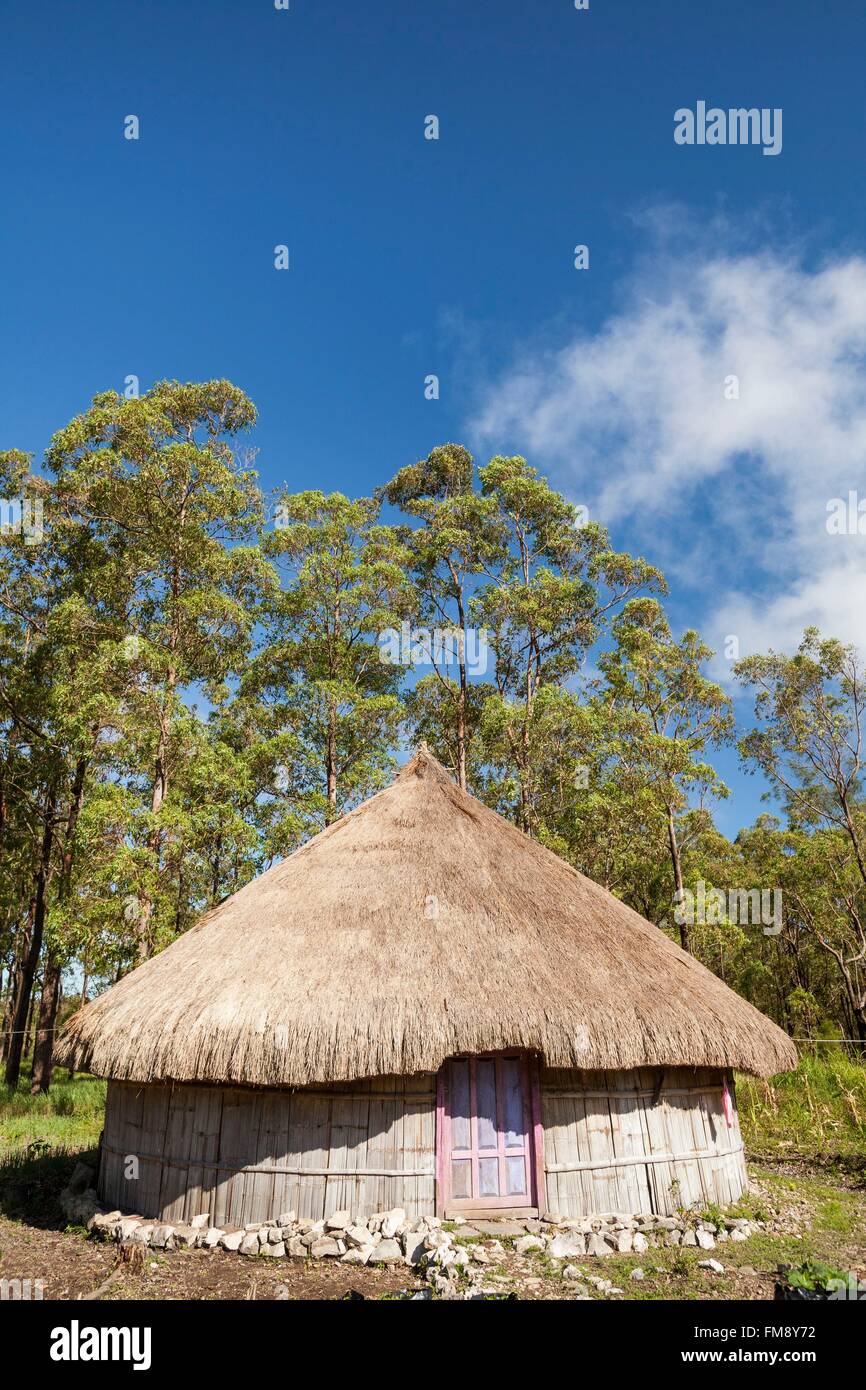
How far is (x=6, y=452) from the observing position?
21.5 metres

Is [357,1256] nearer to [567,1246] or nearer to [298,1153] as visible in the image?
[298,1153]

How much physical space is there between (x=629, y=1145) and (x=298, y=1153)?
3.88 m

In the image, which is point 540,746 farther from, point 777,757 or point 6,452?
point 6,452

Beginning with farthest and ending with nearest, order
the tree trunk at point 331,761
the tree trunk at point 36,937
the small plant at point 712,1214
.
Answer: the tree trunk at point 36,937, the tree trunk at point 331,761, the small plant at point 712,1214

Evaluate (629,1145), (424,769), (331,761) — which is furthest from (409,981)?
(331,761)

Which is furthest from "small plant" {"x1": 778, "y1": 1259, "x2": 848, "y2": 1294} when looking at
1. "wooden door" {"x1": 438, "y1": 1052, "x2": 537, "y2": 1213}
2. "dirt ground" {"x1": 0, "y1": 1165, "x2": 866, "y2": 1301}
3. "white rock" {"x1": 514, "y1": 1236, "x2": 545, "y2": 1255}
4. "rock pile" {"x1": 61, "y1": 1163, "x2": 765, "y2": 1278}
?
"wooden door" {"x1": 438, "y1": 1052, "x2": 537, "y2": 1213}

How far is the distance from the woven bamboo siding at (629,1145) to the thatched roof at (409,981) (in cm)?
71

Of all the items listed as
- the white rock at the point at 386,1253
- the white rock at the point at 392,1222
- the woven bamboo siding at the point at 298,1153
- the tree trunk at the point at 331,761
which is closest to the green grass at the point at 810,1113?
the woven bamboo siding at the point at 298,1153

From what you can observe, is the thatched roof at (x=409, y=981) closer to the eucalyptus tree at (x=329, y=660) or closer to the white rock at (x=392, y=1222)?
the white rock at (x=392, y=1222)

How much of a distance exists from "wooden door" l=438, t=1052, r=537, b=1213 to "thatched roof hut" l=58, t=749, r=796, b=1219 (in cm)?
2

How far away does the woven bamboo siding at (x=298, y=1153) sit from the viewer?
342 inches

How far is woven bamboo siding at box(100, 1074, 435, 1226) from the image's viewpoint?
8.69m

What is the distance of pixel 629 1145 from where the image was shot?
31.2 feet
